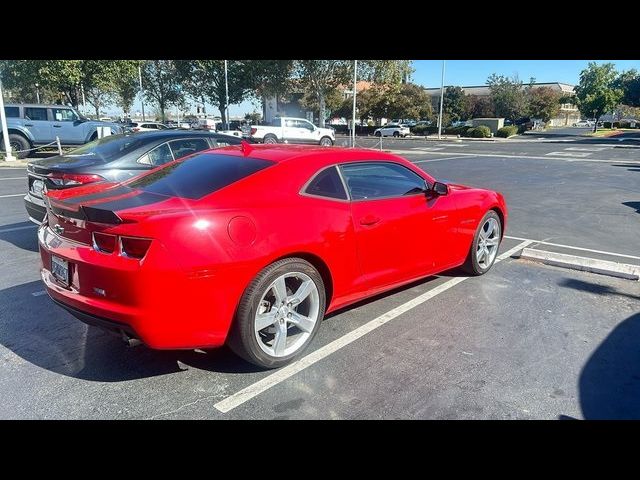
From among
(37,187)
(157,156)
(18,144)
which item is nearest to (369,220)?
(157,156)

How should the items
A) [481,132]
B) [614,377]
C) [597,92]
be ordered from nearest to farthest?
[614,377]
[481,132]
[597,92]

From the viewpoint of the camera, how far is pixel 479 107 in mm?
70938

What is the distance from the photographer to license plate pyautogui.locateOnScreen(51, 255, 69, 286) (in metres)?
3.06

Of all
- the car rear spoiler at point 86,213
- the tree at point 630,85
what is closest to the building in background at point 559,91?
the tree at point 630,85

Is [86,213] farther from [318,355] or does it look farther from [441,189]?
[441,189]

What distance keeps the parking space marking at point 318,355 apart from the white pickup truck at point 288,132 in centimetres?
2363

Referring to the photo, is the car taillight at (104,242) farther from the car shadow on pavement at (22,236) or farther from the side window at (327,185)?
the car shadow on pavement at (22,236)

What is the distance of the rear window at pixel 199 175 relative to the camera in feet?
10.9

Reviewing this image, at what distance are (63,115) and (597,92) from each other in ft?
195

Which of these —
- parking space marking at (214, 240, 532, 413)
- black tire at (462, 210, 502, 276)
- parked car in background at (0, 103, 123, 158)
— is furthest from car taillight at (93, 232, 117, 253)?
parked car in background at (0, 103, 123, 158)

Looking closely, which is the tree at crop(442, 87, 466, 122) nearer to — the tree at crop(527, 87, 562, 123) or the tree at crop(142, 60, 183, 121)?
the tree at crop(527, 87, 562, 123)
